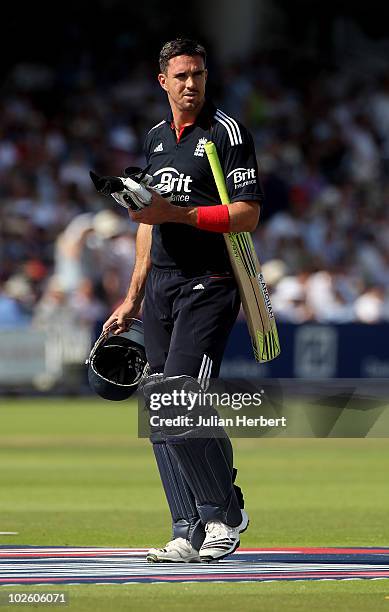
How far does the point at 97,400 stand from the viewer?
2319 cm

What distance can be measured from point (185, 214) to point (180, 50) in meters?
0.84

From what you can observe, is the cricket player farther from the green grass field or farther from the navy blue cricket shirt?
the green grass field

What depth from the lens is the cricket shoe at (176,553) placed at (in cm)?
791

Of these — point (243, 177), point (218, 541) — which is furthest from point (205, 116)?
point (218, 541)

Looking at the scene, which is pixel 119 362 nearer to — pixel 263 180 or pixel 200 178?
pixel 200 178

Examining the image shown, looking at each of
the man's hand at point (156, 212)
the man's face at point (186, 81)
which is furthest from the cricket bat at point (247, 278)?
the man's hand at point (156, 212)

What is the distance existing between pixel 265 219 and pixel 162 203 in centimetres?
1912

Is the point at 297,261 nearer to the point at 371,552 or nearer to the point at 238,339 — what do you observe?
the point at 238,339

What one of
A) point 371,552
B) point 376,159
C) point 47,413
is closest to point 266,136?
point 376,159

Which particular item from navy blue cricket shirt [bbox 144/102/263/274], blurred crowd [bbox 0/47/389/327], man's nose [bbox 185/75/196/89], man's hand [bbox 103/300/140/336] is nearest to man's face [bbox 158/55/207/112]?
man's nose [bbox 185/75/196/89]

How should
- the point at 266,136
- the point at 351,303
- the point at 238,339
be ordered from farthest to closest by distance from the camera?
the point at 266,136 → the point at 351,303 → the point at 238,339

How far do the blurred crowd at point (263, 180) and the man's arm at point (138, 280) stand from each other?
1364 cm

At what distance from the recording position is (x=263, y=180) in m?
26.7

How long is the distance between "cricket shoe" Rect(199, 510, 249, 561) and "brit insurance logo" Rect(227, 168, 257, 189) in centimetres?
158
